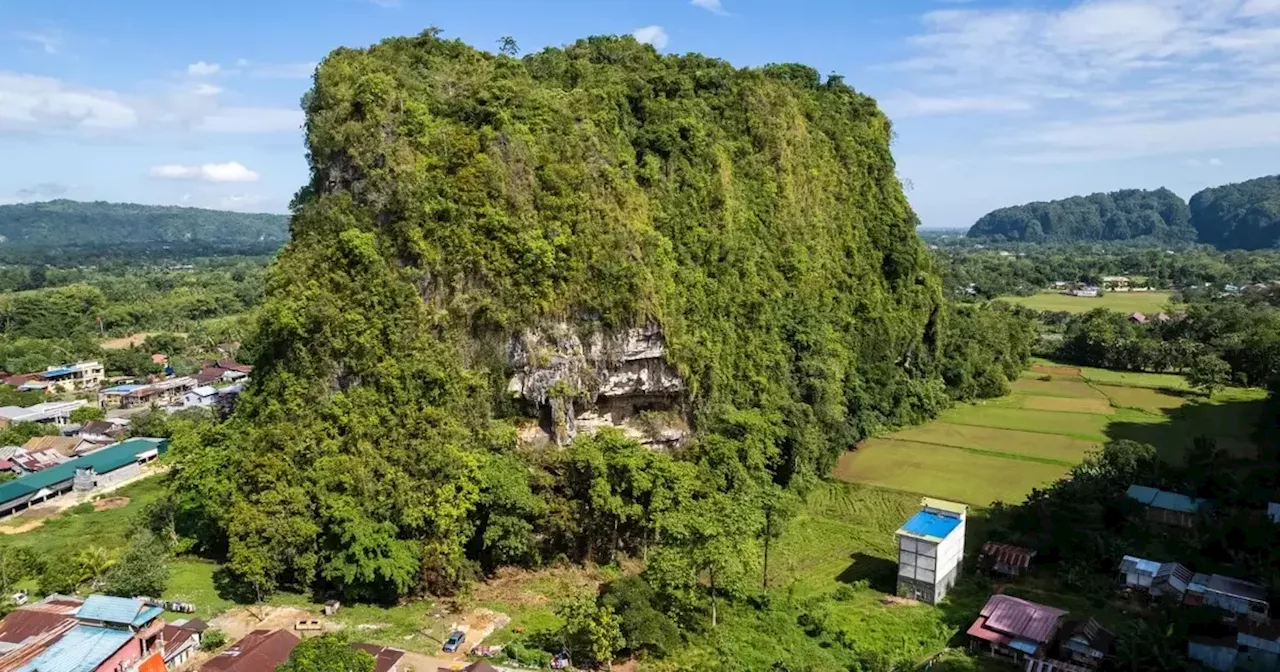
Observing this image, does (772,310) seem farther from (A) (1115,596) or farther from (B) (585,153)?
(A) (1115,596)

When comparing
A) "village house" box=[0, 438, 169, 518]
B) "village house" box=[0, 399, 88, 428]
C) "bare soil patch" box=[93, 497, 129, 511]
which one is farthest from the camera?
"village house" box=[0, 399, 88, 428]

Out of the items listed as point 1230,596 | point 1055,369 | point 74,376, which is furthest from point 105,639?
point 1055,369

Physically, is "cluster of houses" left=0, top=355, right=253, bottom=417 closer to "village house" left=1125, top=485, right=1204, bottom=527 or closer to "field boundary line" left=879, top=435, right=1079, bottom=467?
"field boundary line" left=879, top=435, right=1079, bottom=467

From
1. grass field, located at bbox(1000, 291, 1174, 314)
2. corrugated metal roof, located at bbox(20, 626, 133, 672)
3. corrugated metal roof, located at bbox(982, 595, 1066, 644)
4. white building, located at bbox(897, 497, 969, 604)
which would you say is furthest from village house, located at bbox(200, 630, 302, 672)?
grass field, located at bbox(1000, 291, 1174, 314)

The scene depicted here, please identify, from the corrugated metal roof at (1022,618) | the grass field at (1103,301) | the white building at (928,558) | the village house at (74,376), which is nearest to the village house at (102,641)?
the white building at (928,558)

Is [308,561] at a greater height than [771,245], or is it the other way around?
[771,245]

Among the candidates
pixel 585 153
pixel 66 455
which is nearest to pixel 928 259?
Result: pixel 585 153

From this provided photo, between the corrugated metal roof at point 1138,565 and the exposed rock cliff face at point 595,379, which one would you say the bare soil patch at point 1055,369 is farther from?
the exposed rock cliff face at point 595,379
